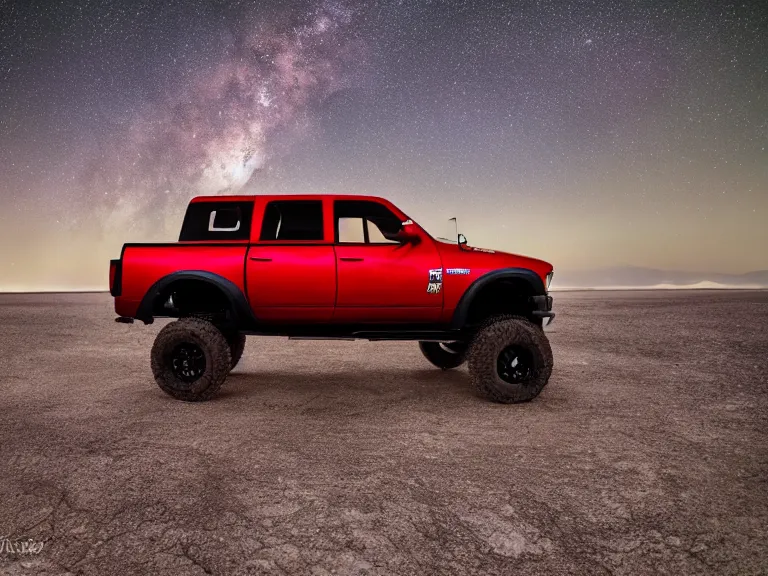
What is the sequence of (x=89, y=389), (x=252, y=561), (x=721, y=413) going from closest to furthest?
(x=252, y=561)
(x=721, y=413)
(x=89, y=389)

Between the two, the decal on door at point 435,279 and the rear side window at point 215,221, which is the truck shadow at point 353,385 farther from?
the rear side window at point 215,221

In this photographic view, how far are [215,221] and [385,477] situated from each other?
3.85 meters

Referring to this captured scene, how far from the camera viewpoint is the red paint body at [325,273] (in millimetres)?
5660

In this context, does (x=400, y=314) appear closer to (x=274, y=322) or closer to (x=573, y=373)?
(x=274, y=322)

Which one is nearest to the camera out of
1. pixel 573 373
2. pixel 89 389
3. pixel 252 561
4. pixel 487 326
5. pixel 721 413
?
pixel 252 561

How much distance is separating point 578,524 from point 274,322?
3.89 metres

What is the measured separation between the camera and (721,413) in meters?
5.29

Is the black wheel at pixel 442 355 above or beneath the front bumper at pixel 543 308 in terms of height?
beneath

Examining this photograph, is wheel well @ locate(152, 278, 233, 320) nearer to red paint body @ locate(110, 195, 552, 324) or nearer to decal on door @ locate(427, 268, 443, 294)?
red paint body @ locate(110, 195, 552, 324)

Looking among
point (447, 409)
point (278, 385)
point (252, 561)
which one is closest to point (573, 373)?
point (447, 409)

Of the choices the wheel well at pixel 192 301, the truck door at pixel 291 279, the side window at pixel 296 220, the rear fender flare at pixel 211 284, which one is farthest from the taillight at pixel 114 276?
the side window at pixel 296 220

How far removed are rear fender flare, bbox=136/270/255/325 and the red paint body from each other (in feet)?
0.16

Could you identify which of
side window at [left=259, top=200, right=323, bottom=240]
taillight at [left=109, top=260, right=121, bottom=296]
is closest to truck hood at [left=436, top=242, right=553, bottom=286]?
side window at [left=259, top=200, right=323, bottom=240]

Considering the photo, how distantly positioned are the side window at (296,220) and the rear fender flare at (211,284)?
69 centimetres
